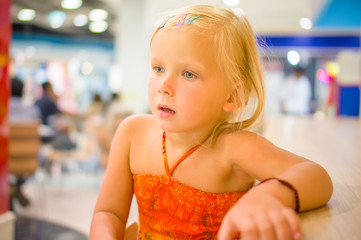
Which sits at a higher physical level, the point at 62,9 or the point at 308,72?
the point at 62,9

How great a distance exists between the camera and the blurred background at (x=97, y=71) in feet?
14.2

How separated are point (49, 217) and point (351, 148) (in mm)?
3804

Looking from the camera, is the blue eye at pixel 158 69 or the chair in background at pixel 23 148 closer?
the blue eye at pixel 158 69

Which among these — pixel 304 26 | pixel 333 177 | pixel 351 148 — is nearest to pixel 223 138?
pixel 333 177

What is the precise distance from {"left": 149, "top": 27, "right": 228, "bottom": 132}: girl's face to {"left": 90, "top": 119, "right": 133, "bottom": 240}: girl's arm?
220 mm

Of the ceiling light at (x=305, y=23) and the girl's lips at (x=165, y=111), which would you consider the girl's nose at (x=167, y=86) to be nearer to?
the girl's lips at (x=165, y=111)

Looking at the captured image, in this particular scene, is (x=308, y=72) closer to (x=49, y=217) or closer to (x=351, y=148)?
(x=49, y=217)

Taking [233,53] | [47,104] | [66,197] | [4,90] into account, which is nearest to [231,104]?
[233,53]

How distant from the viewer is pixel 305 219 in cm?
54

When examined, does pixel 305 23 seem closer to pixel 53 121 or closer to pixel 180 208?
pixel 53 121

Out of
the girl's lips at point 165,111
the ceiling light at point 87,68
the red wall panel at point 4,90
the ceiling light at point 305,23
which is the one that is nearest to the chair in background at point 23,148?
the red wall panel at point 4,90

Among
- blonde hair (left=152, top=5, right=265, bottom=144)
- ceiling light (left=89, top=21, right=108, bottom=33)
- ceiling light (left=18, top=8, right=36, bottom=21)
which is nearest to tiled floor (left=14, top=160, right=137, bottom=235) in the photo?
blonde hair (left=152, top=5, right=265, bottom=144)

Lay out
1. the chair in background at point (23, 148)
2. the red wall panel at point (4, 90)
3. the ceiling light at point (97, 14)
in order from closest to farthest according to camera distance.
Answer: the red wall panel at point (4, 90), the chair in background at point (23, 148), the ceiling light at point (97, 14)

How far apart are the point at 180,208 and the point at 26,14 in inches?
499
